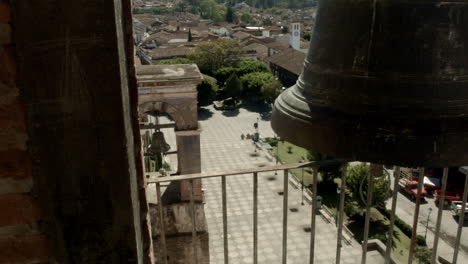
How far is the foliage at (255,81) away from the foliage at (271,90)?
1.00 metres

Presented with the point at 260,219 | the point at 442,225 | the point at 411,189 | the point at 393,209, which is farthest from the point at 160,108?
the point at 411,189

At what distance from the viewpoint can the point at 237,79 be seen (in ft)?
102

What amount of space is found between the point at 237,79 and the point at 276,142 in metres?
8.86

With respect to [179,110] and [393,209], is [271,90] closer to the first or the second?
[179,110]

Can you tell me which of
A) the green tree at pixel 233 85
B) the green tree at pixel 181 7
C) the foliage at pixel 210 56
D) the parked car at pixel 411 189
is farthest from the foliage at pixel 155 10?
the parked car at pixel 411 189

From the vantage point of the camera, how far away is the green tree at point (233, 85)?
3091 cm

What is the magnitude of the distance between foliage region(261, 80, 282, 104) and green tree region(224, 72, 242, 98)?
192cm

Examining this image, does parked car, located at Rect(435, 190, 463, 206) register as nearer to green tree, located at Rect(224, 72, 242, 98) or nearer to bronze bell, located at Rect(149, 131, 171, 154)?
bronze bell, located at Rect(149, 131, 171, 154)

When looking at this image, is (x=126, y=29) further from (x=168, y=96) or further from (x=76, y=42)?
(x=168, y=96)

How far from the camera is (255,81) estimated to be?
31.5 metres

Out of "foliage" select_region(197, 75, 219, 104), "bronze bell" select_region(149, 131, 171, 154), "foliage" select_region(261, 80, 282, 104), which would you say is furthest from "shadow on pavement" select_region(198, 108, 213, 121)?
"bronze bell" select_region(149, 131, 171, 154)

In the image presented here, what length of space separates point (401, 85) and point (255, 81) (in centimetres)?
3001

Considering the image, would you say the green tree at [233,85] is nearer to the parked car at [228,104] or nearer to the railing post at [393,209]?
the parked car at [228,104]

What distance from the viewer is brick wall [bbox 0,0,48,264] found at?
4.79 feet
